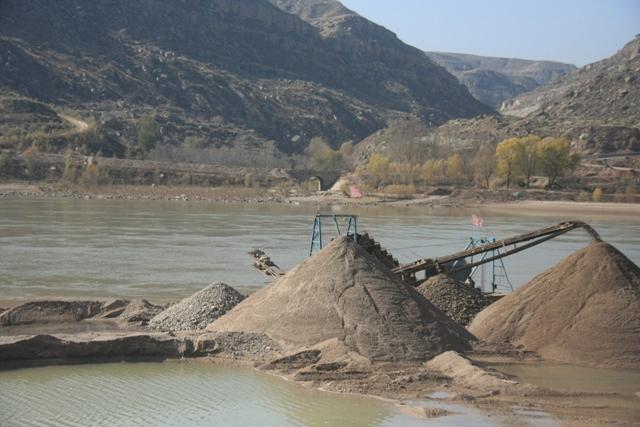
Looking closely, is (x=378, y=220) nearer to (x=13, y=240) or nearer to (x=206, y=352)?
(x=13, y=240)

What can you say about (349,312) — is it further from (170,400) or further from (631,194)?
(631,194)

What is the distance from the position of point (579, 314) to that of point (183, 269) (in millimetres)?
18678

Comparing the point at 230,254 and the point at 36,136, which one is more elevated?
the point at 36,136

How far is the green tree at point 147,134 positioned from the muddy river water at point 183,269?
1791 inches

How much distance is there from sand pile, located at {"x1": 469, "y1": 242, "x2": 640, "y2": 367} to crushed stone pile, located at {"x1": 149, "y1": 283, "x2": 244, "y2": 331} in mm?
6154

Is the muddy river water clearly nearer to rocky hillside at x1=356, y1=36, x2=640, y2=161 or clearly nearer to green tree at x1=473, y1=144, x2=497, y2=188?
green tree at x1=473, y1=144, x2=497, y2=188

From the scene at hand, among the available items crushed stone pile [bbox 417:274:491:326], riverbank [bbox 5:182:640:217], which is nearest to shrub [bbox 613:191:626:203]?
riverbank [bbox 5:182:640:217]

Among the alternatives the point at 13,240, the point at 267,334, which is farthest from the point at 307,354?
the point at 13,240

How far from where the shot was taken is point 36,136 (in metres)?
117

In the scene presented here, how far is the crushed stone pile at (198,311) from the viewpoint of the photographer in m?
Result: 23.1

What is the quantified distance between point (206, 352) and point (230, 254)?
22.8 meters

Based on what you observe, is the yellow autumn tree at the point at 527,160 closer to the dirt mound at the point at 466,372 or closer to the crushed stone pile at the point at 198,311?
the crushed stone pile at the point at 198,311

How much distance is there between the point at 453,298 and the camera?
2538 centimetres

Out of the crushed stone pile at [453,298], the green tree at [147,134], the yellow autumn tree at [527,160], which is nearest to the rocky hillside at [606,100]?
the yellow autumn tree at [527,160]
